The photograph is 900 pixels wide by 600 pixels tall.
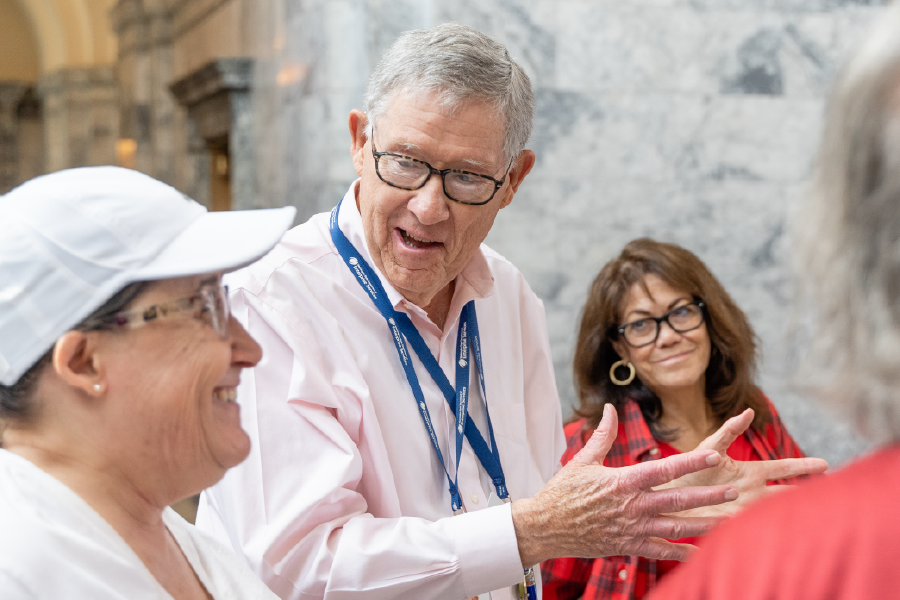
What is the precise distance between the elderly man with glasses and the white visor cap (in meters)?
0.60

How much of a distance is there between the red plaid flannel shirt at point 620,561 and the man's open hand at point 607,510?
862mm

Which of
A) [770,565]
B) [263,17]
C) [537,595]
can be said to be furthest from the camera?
[263,17]

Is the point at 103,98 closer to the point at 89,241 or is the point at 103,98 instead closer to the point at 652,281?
the point at 652,281

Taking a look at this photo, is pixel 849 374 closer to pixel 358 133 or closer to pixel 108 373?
pixel 108 373

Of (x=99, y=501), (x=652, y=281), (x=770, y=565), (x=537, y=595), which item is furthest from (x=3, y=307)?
(x=652, y=281)

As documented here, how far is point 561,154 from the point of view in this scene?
4.41 metres

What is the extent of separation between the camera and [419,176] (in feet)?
6.64

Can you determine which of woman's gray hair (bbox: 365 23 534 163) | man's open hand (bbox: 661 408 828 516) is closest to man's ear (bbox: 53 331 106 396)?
woman's gray hair (bbox: 365 23 534 163)

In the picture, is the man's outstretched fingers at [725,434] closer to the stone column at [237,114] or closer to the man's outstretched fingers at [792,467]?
the man's outstretched fingers at [792,467]

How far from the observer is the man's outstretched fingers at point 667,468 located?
162cm

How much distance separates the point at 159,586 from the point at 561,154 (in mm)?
3513

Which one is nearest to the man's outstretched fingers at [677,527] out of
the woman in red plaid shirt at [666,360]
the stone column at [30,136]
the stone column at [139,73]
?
the woman in red plaid shirt at [666,360]

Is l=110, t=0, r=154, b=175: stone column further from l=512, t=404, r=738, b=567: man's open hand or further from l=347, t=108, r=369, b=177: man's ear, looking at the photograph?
l=512, t=404, r=738, b=567: man's open hand

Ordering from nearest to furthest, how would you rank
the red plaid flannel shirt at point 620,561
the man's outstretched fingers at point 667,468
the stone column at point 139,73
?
the man's outstretched fingers at point 667,468
the red plaid flannel shirt at point 620,561
the stone column at point 139,73
